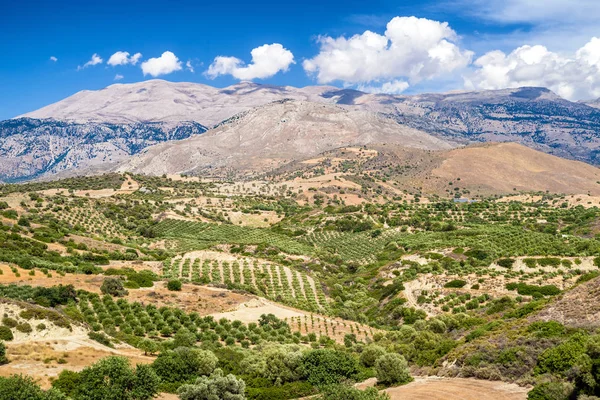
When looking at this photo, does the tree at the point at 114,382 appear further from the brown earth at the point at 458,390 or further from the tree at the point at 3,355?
the brown earth at the point at 458,390

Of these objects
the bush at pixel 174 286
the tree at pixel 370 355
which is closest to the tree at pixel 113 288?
the bush at pixel 174 286

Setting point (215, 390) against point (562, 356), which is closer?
point (562, 356)

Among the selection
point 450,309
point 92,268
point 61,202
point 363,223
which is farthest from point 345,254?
point 61,202

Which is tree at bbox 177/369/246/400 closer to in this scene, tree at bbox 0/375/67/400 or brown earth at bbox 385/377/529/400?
tree at bbox 0/375/67/400

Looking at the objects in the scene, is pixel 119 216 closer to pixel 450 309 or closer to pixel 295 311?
pixel 295 311

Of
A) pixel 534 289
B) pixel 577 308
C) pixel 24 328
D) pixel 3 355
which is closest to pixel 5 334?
pixel 24 328

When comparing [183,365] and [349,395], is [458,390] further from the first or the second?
[183,365]

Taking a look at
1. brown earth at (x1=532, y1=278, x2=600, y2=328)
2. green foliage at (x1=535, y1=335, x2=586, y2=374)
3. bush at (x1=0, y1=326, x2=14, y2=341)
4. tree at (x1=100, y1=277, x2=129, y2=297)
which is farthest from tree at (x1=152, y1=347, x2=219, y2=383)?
brown earth at (x1=532, y1=278, x2=600, y2=328)
